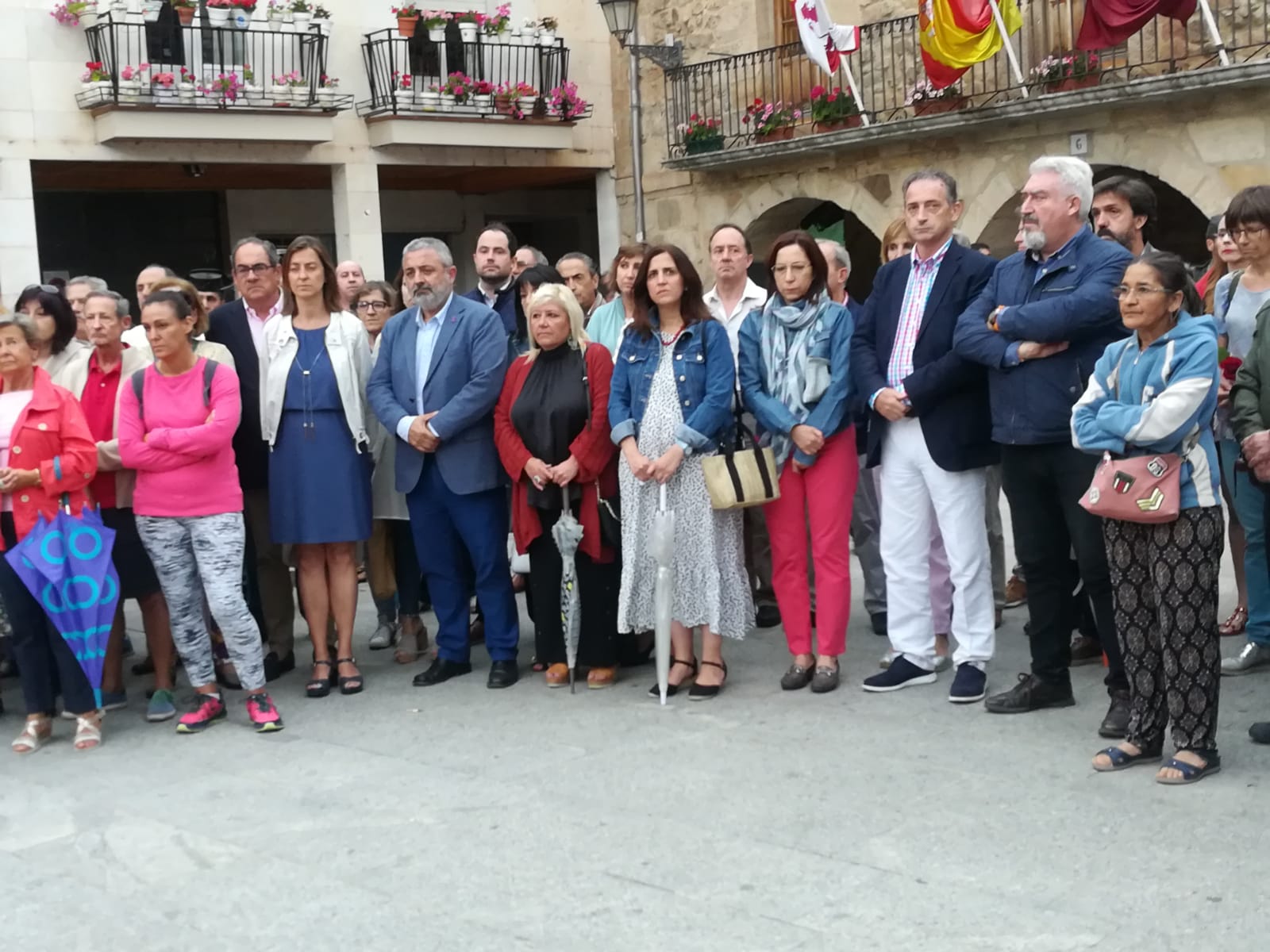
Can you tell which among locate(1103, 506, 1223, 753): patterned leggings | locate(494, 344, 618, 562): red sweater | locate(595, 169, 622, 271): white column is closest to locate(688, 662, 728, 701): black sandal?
locate(494, 344, 618, 562): red sweater

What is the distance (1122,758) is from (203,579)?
3471 millimetres

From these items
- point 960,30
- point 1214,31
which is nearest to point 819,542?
point 1214,31

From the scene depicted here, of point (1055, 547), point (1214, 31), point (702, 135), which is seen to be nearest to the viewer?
point (1055, 547)

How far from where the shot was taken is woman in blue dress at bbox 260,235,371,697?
256 inches

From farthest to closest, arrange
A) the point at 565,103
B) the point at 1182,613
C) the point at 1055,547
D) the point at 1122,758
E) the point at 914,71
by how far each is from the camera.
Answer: the point at 565,103, the point at 914,71, the point at 1055,547, the point at 1122,758, the point at 1182,613

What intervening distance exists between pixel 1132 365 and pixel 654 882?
85.5 inches

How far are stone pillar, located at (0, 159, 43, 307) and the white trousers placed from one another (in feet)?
41.8

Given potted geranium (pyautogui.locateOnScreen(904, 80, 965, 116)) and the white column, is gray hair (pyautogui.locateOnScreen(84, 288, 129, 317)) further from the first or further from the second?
the white column

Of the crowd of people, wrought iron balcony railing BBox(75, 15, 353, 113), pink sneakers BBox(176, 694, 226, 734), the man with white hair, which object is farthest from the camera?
wrought iron balcony railing BBox(75, 15, 353, 113)

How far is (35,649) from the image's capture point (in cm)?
598

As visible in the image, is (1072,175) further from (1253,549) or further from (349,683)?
(349,683)

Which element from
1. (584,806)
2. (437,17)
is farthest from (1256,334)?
(437,17)

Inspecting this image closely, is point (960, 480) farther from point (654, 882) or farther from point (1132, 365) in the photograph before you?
point (654, 882)

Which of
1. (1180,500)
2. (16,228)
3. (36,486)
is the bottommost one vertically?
(1180,500)
